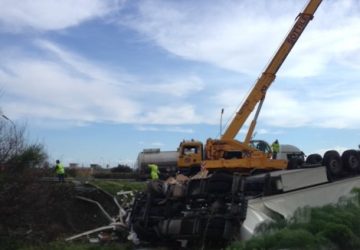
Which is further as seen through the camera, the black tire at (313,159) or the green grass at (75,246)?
the black tire at (313,159)

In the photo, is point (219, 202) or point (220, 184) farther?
point (220, 184)

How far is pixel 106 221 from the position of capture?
21.0 m

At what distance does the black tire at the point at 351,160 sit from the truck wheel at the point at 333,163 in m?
0.30

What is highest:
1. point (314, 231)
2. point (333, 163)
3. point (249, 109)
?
point (249, 109)

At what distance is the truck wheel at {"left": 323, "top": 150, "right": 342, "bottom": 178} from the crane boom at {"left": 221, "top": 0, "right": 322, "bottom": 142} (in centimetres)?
654

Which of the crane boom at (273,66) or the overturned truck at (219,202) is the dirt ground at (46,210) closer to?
the overturned truck at (219,202)

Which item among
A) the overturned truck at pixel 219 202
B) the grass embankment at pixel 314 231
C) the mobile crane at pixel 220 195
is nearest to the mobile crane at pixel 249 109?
the mobile crane at pixel 220 195

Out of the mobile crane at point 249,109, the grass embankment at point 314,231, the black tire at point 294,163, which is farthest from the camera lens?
the mobile crane at point 249,109

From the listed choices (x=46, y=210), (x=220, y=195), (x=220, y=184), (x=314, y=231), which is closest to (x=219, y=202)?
(x=220, y=195)

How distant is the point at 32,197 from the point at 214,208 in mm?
5056

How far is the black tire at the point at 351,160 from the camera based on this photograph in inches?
748

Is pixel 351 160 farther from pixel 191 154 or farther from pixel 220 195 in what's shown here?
pixel 191 154

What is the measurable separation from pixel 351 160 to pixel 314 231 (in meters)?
8.52

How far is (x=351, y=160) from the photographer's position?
19.1m
